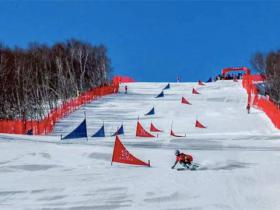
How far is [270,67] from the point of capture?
88.1 metres

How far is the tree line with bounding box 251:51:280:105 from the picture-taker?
237 ft

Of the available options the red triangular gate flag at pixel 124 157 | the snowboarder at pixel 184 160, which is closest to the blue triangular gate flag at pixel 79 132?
the red triangular gate flag at pixel 124 157

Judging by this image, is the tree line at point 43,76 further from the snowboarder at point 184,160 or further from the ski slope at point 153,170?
the snowboarder at point 184,160

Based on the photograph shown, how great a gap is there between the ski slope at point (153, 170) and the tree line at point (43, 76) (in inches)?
860

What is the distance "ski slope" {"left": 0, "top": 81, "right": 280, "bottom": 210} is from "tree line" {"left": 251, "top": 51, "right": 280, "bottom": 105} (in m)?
36.0

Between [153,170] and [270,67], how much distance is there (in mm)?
73032

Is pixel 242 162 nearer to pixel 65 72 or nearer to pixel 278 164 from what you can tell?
pixel 278 164

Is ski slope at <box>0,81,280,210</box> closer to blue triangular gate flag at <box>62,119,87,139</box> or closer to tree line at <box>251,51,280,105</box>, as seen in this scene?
blue triangular gate flag at <box>62,119,87,139</box>

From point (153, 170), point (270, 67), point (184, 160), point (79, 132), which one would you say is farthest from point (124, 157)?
point (270, 67)

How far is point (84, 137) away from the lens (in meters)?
28.2

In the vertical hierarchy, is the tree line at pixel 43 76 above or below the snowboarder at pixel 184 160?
above

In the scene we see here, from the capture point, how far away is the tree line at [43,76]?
2319 inches

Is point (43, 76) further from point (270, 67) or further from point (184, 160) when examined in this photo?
point (184, 160)

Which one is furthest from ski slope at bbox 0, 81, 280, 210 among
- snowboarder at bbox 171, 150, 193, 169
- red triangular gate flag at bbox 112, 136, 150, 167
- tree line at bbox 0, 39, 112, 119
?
tree line at bbox 0, 39, 112, 119
